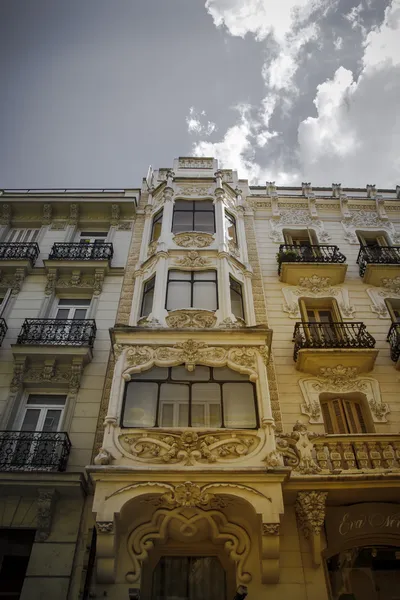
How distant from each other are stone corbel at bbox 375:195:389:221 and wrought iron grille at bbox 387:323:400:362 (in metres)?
7.34

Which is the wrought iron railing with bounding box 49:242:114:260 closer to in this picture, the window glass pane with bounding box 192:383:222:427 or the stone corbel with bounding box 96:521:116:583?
the window glass pane with bounding box 192:383:222:427

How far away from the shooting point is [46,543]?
9.88 metres

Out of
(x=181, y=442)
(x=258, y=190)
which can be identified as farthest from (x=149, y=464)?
(x=258, y=190)

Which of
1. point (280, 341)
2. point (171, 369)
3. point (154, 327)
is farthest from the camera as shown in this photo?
point (280, 341)

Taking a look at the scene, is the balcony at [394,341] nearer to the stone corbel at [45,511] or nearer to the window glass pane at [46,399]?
the window glass pane at [46,399]

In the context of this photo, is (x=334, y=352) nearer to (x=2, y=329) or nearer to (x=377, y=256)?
(x=377, y=256)

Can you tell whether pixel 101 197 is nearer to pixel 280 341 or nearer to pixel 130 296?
pixel 130 296

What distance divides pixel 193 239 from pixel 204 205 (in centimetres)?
250

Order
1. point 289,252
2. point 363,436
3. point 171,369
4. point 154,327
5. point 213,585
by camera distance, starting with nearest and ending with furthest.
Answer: point 213,585, point 363,436, point 171,369, point 154,327, point 289,252

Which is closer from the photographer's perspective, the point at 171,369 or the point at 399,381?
the point at 171,369

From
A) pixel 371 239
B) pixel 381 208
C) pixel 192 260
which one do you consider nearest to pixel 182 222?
pixel 192 260

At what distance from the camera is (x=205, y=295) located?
47.0ft

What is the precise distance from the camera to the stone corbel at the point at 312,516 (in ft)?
31.4

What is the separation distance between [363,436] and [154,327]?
20.7ft
